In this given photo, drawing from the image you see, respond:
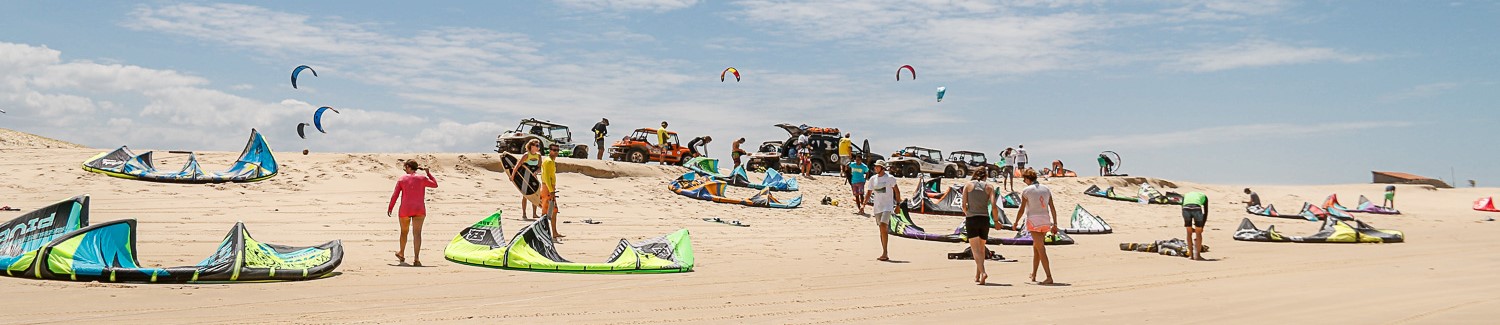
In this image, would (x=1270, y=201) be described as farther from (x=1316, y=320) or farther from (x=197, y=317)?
(x=197, y=317)

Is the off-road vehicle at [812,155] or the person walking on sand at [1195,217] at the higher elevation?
the off-road vehicle at [812,155]

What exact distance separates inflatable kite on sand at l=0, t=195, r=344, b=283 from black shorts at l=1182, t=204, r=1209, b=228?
861 centimetres

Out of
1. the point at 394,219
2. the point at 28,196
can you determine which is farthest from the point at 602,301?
the point at 28,196

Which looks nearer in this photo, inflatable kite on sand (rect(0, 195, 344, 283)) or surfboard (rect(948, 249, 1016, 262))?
inflatable kite on sand (rect(0, 195, 344, 283))

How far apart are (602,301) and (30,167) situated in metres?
12.0

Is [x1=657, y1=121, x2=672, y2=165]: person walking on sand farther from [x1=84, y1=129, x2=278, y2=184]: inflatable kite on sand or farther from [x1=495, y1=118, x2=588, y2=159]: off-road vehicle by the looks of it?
[x1=84, y1=129, x2=278, y2=184]: inflatable kite on sand

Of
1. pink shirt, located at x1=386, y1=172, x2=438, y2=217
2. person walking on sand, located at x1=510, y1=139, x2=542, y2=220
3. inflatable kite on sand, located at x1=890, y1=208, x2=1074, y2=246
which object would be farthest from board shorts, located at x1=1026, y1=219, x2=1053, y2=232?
person walking on sand, located at x1=510, y1=139, x2=542, y2=220

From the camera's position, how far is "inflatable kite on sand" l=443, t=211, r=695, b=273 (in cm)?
855

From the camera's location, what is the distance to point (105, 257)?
6.97 meters

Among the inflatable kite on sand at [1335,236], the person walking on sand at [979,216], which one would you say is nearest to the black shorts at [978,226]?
the person walking on sand at [979,216]

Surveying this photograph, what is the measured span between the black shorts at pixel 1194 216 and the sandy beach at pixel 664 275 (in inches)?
17.5

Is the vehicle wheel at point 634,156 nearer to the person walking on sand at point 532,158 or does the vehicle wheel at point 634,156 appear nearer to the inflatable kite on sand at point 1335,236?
the person walking on sand at point 532,158

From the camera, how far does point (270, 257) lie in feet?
24.9

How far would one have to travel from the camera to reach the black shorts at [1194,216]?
11180mm
